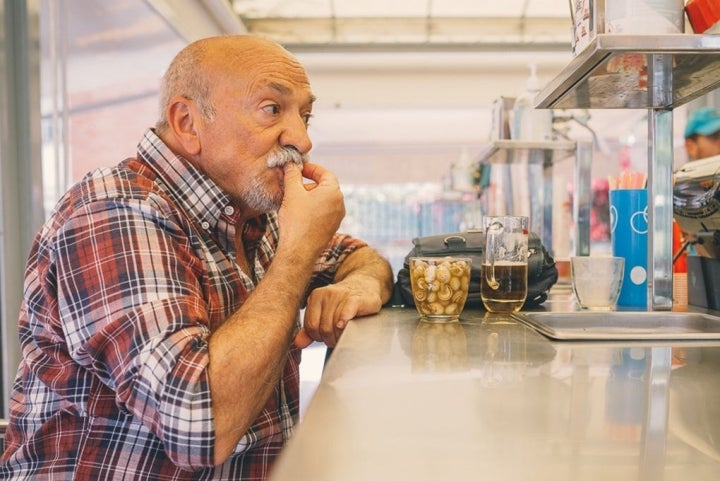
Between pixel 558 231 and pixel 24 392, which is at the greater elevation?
pixel 558 231

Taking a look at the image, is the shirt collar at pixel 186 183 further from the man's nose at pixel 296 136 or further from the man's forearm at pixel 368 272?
the man's forearm at pixel 368 272

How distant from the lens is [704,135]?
289 cm

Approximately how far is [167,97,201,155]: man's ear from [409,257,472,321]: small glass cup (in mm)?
487

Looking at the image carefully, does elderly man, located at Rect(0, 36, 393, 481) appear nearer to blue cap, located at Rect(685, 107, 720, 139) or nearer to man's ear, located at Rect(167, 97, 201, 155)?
man's ear, located at Rect(167, 97, 201, 155)

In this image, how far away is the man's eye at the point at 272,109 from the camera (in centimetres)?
135

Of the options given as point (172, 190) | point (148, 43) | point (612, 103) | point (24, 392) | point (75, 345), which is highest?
point (148, 43)

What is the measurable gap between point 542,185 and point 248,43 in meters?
2.04

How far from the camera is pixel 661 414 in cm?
64

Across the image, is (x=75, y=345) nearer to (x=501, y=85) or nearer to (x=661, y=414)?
(x=661, y=414)

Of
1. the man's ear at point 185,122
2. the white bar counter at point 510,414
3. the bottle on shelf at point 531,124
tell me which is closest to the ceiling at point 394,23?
the bottle on shelf at point 531,124

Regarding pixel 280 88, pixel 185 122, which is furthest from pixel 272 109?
pixel 185 122

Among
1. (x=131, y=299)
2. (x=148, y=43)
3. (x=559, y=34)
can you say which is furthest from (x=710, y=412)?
(x=559, y=34)

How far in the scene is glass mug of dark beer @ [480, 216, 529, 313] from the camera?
1352mm

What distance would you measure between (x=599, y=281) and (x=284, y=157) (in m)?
0.72
